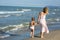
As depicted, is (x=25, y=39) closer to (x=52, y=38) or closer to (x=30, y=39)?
(x=30, y=39)

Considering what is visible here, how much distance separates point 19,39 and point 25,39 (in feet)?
1.72

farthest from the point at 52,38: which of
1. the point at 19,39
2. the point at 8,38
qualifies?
the point at 8,38

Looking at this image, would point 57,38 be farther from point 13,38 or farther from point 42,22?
point 13,38

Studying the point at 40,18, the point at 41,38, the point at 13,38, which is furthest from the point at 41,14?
the point at 13,38

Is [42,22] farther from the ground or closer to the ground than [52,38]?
farther from the ground

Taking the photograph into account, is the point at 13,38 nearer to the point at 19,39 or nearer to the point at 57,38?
the point at 19,39

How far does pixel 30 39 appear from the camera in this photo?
12.2 m

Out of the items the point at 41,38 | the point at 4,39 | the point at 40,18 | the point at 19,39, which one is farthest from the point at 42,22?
the point at 4,39

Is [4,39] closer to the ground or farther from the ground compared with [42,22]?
closer to the ground

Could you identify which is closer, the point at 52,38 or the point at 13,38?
the point at 52,38

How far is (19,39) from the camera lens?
12766 millimetres

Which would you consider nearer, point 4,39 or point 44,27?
point 44,27

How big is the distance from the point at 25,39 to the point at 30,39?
0.33m

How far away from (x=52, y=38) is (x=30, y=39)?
4.00ft
